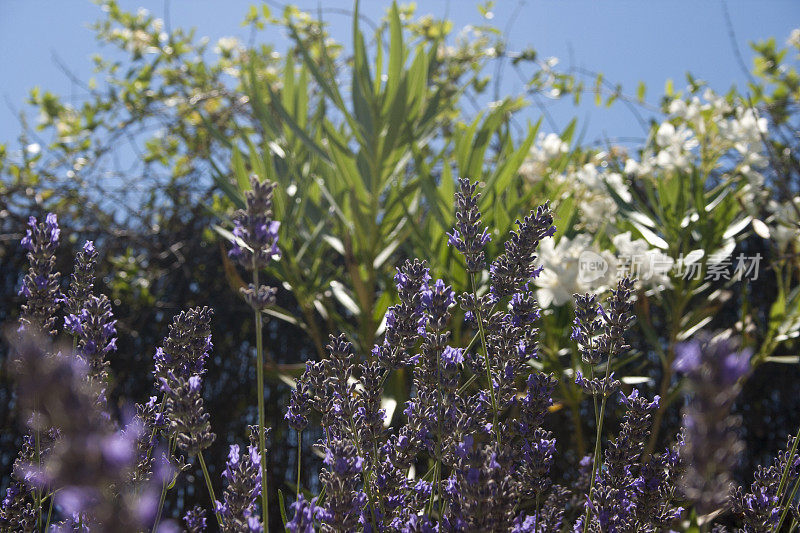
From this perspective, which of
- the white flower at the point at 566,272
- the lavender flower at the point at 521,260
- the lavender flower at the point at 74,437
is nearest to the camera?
the lavender flower at the point at 74,437

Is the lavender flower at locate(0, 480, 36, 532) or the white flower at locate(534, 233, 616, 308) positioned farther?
the white flower at locate(534, 233, 616, 308)

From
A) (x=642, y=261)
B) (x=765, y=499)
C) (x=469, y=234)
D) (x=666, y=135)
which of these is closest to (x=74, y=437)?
(x=469, y=234)

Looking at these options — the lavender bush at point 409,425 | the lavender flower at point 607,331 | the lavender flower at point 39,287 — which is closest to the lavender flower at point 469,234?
the lavender bush at point 409,425

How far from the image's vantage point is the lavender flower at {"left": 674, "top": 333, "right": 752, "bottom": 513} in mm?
376

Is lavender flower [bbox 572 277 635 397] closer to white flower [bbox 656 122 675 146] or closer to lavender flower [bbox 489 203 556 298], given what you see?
lavender flower [bbox 489 203 556 298]

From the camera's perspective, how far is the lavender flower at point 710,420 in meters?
0.38

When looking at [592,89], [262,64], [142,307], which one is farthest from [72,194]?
[592,89]

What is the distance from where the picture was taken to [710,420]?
14.9 inches

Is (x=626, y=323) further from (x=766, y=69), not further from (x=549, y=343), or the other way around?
(x=766, y=69)

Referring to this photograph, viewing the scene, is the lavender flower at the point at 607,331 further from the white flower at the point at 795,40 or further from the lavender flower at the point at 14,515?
the white flower at the point at 795,40

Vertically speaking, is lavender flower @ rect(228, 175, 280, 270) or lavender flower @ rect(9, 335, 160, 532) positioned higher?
lavender flower @ rect(228, 175, 280, 270)

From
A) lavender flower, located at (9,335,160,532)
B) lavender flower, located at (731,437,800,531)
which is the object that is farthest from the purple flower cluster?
lavender flower, located at (731,437,800,531)

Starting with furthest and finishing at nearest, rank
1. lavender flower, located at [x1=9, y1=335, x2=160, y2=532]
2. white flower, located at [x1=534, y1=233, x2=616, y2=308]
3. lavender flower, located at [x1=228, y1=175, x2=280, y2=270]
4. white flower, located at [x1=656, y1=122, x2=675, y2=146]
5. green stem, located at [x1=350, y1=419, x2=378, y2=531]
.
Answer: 1. white flower, located at [x1=656, y1=122, x2=675, y2=146]
2. white flower, located at [x1=534, y1=233, x2=616, y2=308]
3. green stem, located at [x1=350, y1=419, x2=378, y2=531]
4. lavender flower, located at [x1=228, y1=175, x2=280, y2=270]
5. lavender flower, located at [x1=9, y1=335, x2=160, y2=532]

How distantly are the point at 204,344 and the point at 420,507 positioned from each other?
345mm
